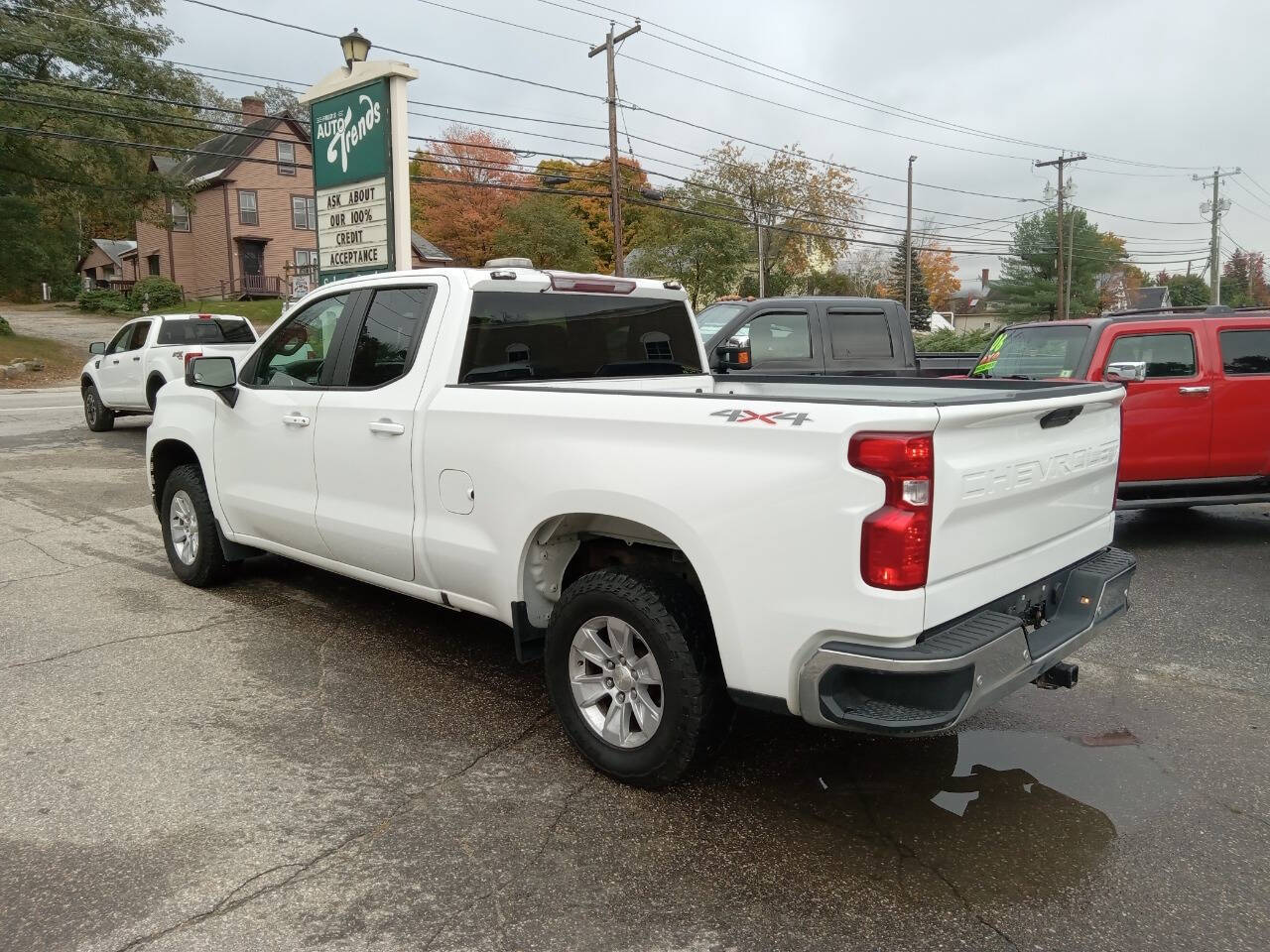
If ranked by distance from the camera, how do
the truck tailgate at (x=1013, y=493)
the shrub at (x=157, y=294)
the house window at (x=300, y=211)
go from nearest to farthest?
1. the truck tailgate at (x=1013, y=493)
2. the shrub at (x=157, y=294)
3. the house window at (x=300, y=211)

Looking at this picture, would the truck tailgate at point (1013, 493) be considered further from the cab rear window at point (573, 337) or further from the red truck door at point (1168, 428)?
the red truck door at point (1168, 428)

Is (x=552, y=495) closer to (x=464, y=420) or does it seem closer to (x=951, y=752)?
(x=464, y=420)

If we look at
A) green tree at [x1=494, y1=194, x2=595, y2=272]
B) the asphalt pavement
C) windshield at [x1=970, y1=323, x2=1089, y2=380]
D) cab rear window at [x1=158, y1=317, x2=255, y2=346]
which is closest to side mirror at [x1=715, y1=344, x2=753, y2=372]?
windshield at [x1=970, y1=323, x2=1089, y2=380]

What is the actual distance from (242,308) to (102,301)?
34.2 ft

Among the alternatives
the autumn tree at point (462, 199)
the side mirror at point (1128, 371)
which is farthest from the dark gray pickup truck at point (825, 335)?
the autumn tree at point (462, 199)

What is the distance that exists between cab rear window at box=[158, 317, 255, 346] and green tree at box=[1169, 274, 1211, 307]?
7917 centimetres

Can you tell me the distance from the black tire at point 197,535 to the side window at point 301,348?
36.9 inches

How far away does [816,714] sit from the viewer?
9.35 feet

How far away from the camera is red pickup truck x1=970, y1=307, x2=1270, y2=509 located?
24.3 feet

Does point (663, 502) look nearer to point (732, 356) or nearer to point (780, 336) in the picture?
point (732, 356)

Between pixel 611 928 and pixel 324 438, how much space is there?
2855 millimetres

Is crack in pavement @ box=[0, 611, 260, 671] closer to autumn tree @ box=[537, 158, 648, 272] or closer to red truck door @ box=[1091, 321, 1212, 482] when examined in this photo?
red truck door @ box=[1091, 321, 1212, 482]

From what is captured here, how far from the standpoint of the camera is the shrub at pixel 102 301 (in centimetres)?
4947

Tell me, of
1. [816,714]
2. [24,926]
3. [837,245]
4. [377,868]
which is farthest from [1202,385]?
[837,245]
